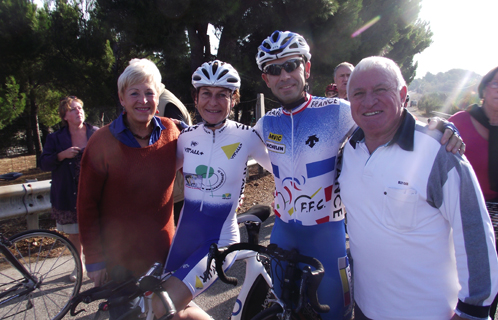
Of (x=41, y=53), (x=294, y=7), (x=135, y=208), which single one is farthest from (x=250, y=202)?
(x=41, y=53)

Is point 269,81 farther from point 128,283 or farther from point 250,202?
point 250,202

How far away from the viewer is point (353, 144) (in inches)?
64.6

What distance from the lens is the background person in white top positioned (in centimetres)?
121

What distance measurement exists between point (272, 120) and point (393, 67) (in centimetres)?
102

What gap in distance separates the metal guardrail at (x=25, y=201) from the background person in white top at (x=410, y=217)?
441cm

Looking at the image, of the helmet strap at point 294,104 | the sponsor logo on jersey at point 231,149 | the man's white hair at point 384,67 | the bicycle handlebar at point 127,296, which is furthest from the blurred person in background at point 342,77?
the bicycle handlebar at point 127,296

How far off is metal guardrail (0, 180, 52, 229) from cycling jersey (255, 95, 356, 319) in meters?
3.82

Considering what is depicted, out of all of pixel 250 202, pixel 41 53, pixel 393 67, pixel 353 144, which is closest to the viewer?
pixel 393 67

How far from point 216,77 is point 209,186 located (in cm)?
85

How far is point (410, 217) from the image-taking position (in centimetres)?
135

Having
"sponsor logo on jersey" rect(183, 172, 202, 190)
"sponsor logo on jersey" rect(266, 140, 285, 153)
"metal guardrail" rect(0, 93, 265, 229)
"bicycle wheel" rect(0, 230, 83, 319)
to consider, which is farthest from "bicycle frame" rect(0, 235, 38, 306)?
"sponsor logo on jersey" rect(266, 140, 285, 153)

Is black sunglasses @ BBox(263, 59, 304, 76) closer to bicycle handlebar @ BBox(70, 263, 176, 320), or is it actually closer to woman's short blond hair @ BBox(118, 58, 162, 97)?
woman's short blond hair @ BBox(118, 58, 162, 97)

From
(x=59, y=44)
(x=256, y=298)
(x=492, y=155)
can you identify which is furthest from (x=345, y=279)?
(x=59, y=44)

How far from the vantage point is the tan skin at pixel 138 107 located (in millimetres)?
2023
